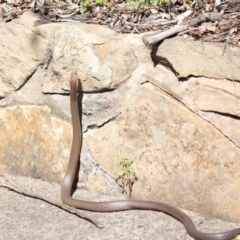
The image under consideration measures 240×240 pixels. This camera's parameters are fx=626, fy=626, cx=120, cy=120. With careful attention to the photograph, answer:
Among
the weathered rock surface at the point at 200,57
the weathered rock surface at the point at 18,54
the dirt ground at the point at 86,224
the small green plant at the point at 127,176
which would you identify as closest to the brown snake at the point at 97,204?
the dirt ground at the point at 86,224

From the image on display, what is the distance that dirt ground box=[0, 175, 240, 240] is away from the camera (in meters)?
4.03

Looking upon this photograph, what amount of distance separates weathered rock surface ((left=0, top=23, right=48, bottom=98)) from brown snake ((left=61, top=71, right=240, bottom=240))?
491 mm

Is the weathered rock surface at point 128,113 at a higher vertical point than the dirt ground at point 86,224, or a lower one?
higher

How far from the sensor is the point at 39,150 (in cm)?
495

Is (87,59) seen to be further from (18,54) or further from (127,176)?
(127,176)

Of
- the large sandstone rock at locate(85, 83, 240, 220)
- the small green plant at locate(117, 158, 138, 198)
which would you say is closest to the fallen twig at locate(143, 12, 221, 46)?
the large sandstone rock at locate(85, 83, 240, 220)

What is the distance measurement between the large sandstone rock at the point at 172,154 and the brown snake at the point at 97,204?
124 mm

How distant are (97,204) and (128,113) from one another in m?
0.68

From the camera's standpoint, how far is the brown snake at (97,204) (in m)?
3.85

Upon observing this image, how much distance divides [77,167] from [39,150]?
14.5 inches

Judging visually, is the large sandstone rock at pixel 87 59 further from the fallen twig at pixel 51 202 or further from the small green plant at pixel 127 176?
the fallen twig at pixel 51 202

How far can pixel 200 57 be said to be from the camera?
4.09 metres

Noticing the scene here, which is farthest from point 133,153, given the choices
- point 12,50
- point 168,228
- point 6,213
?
point 12,50

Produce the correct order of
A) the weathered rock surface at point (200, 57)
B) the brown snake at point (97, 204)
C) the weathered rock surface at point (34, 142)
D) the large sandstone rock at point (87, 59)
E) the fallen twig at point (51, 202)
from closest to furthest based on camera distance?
1. the brown snake at point (97, 204)
2. the weathered rock surface at point (200, 57)
3. the fallen twig at point (51, 202)
4. the large sandstone rock at point (87, 59)
5. the weathered rock surface at point (34, 142)
